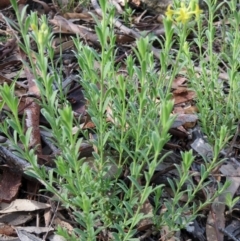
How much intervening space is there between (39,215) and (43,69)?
62cm

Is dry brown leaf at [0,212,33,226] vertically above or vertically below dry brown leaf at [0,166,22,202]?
below

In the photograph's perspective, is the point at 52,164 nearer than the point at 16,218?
No

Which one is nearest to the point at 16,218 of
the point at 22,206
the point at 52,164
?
the point at 22,206

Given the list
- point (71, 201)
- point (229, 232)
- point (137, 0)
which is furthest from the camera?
point (137, 0)

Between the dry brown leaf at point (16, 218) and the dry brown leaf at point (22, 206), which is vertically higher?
the dry brown leaf at point (22, 206)

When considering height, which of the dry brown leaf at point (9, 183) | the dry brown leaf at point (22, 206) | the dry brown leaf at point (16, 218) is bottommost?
the dry brown leaf at point (16, 218)

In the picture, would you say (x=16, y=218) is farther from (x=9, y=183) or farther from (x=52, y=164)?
(x=52, y=164)

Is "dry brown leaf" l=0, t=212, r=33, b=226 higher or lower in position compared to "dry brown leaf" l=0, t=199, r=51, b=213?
lower

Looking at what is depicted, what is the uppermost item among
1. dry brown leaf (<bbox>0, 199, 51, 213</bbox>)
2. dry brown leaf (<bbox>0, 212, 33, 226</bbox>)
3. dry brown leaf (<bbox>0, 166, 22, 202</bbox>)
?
dry brown leaf (<bbox>0, 166, 22, 202</bbox>)

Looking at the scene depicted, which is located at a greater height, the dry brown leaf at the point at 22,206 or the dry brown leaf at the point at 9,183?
the dry brown leaf at the point at 9,183

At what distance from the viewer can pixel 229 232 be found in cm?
177

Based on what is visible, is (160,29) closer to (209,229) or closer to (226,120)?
(226,120)

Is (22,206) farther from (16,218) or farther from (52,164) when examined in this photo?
(52,164)

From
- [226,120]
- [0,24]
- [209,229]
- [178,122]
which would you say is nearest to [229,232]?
[209,229]
